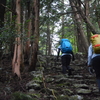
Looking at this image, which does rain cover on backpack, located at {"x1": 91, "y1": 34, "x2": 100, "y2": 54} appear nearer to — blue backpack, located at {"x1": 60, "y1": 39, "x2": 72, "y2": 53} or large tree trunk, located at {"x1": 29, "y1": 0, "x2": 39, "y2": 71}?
blue backpack, located at {"x1": 60, "y1": 39, "x2": 72, "y2": 53}

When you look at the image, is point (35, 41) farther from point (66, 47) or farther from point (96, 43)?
point (96, 43)

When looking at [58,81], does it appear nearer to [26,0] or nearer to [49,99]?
[49,99]

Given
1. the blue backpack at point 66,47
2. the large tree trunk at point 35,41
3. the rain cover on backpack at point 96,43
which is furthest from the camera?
the large tree trunk at point 35,41

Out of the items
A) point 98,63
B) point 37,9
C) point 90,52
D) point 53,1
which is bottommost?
point 98,63

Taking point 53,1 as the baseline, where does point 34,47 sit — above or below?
below

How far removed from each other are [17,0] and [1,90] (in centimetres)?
426

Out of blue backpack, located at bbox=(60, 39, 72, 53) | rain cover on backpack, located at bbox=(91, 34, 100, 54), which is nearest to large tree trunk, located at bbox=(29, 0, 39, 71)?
blue backpack, located at bbox=(60, 39, 72, 53)

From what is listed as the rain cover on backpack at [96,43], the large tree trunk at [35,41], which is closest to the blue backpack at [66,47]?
the large tree trunk at [35,41]

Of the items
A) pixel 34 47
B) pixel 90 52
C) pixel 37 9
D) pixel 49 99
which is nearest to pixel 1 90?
pixel 49 99

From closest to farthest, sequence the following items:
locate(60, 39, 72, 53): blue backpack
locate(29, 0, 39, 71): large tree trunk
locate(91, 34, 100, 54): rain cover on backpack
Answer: locate(91, 34, 100, 54): rain cover on backpack
locate(60, 39, 72, 53): blue backpack
locate(29, 0, 39, 71): large tree trunk

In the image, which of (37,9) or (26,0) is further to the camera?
(26,0)

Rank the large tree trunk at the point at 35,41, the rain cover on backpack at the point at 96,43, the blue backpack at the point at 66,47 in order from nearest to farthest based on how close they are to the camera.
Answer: the rain cover on backpack at the point at 96,43, the blue backpack at the point at 66,47, the large tree trunk at the point at 35,41

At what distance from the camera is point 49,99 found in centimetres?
428

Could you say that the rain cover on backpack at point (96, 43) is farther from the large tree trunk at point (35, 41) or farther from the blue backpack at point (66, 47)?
the large tree trunk at point (35, 41)
